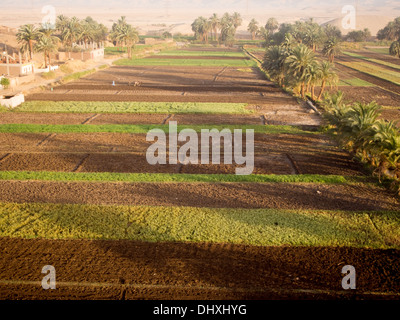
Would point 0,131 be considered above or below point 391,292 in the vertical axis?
above

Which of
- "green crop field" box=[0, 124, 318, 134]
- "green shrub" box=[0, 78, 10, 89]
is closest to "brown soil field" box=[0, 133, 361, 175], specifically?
"green crop field" box=[0, 124, 318, 134]

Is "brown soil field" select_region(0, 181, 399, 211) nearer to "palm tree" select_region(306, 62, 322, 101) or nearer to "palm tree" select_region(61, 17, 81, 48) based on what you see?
"palm tree" select_region(306, 62, 322, 101)

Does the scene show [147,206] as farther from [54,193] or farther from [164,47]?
[164,47]

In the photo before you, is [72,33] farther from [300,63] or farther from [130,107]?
[300,63]

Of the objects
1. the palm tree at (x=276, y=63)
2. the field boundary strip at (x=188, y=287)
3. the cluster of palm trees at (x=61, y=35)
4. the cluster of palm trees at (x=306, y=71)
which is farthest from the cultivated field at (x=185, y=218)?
the cluster of palm trees at (x=61, y=35)

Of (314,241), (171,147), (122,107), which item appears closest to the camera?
(314,241)

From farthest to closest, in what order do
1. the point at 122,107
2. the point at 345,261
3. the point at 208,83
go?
1. the point at 208,83
2. the point at 122,107
3. the point at 345,261

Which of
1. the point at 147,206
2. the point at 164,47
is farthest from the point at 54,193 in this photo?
the point at 164,47

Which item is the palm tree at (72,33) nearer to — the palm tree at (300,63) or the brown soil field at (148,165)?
the palm tree at (300,63)
